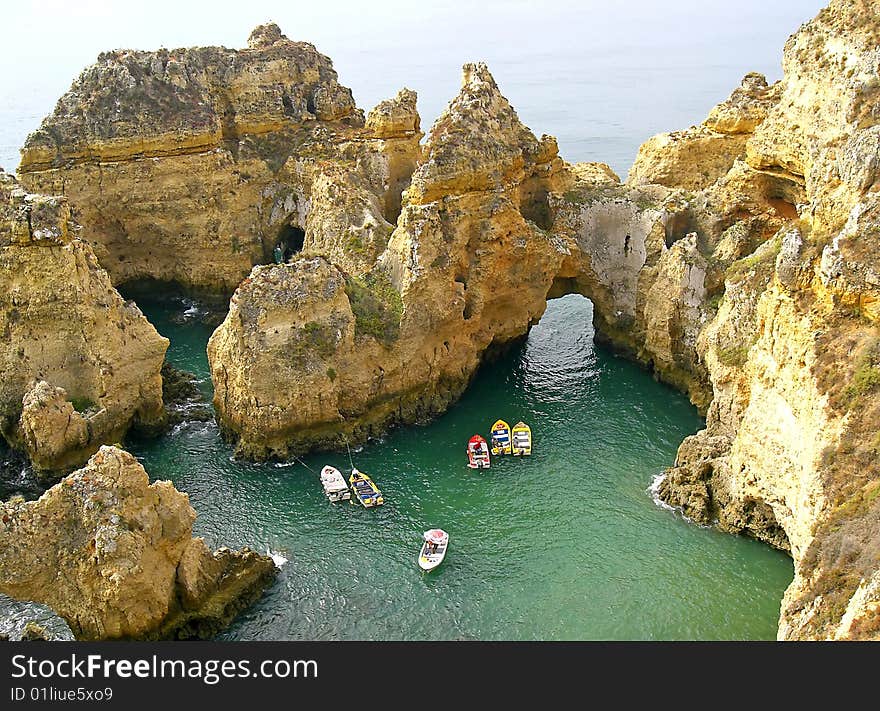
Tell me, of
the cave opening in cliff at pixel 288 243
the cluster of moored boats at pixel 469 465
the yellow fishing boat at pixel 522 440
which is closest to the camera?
the cluster of moored boats at pixel 469 465

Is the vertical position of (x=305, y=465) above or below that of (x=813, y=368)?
below

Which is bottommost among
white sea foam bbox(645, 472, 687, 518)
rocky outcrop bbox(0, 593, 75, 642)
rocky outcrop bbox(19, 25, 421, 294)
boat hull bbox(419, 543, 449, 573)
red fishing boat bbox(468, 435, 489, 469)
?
rocky outcrop bbox(0, 593, 75, 642)

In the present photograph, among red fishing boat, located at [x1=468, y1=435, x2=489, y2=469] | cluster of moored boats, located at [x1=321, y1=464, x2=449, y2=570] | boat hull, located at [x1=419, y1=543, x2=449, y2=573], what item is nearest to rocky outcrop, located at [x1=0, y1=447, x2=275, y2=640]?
boat hull, located at [x1=419, y1=543, x2=449, y2=573]

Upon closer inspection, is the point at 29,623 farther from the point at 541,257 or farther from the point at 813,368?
the point at 541,257

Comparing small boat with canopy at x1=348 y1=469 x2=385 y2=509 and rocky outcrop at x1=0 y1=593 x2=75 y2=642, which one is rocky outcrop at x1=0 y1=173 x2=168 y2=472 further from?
small boat with canopy at x1=348 y1=469 x2=385 y2=509

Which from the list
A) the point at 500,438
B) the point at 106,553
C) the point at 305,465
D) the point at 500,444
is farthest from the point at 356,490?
the point at 106,553

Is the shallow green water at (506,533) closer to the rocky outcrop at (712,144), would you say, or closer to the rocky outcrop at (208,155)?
the rocky outcrop at (712,144)

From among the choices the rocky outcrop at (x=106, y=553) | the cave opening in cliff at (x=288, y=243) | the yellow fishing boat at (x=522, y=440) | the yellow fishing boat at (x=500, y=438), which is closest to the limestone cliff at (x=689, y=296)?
the yellow fishing boat at (x=500, y=438)
